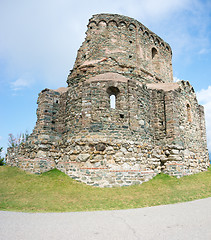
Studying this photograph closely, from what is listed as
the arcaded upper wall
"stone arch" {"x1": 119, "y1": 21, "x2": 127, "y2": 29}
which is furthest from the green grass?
"stone arch" {"x1": 119, "y1": 21, "x2": 127, "y2": 29}

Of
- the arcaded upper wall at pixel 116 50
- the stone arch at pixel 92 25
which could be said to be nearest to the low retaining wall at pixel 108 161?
the arcaded upper wall at pixel 116 50

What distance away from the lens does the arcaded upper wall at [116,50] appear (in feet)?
48.5

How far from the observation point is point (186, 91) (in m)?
17.1

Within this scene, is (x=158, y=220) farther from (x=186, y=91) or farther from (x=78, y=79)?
(x=186, y=91)

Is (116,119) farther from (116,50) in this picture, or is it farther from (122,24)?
(122,24)

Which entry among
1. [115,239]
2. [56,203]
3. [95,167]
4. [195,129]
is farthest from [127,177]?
[195,129]

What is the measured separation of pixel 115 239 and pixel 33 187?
7262 mm

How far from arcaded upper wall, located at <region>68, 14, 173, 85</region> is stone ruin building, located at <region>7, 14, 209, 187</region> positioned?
69 millimetres

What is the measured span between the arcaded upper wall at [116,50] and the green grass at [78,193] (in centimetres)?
732

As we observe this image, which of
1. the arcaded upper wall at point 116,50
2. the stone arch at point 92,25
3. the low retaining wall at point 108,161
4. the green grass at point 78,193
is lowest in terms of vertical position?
the green grass at point 78,193

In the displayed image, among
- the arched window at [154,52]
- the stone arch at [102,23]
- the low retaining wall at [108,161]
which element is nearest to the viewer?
the low retaining wall at [108,161]

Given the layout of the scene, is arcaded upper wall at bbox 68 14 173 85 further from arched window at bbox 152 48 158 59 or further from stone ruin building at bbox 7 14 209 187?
arched window at bbox 152 48 158 59

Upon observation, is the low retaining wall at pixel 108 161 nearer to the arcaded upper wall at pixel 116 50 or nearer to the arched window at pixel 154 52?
the arcaded upper wall at pixel 116 50

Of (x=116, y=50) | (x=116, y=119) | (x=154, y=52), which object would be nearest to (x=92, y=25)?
(x=116, y=50)
